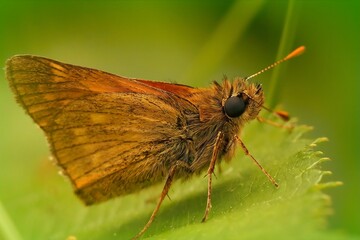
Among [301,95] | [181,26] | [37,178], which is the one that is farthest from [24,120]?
[301,95]

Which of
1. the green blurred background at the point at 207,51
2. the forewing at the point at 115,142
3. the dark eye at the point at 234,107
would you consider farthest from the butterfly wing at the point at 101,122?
the green blurred background at the point at 207,51

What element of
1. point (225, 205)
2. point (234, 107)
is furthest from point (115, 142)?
point (225, 205)

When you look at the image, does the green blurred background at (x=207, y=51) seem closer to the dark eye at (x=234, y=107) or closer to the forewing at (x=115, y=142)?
the dark eye at (x=234, y=107)

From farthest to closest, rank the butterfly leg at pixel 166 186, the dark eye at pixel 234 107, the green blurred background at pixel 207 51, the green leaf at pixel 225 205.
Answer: the green blurred background at pixel 207 51, the dark eye at pixel 234 107, the butterfly leg at pixel 166 186, the green leaf at pixel 225 205

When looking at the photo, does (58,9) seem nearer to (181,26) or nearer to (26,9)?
(26,9)

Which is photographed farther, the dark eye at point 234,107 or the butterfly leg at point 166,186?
the dark eye at point 234,107

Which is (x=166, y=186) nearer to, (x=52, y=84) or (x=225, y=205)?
(x=225, y=205)
